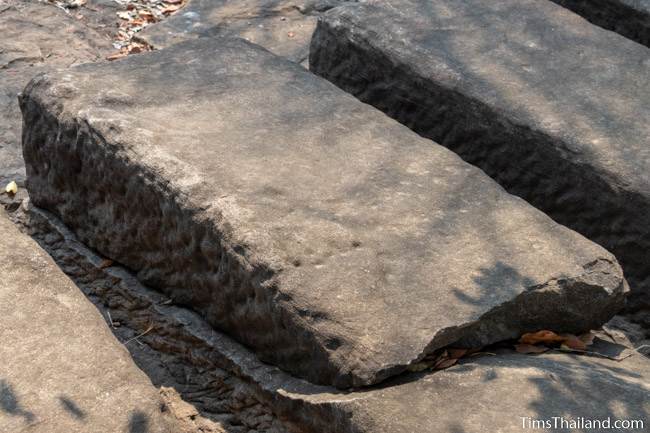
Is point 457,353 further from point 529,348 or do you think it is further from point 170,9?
point 170,9

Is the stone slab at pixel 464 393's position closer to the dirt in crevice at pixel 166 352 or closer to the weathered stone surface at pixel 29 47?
the dirt in crevice at pixel 166 352

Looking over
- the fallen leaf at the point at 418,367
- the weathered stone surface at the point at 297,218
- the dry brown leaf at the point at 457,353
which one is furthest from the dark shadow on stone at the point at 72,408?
the dry brown leaf at the point at 457,353

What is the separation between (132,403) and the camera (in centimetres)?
231

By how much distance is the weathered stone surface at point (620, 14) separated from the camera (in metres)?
4.06

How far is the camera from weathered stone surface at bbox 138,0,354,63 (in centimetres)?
464

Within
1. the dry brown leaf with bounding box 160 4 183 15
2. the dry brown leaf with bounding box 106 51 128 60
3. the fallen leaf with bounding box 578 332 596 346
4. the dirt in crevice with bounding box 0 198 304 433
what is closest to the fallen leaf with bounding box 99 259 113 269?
the dirt in crevice with bounding box 0 198 304 433

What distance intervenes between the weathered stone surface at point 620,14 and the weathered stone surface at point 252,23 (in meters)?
1.17

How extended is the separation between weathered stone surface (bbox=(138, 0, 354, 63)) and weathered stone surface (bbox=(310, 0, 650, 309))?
831 mm

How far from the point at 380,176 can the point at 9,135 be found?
160 cm

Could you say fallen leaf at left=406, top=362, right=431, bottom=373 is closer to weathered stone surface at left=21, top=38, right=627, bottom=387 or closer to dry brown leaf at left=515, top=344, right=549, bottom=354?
weathered stone surface at left=21, top=38, right=627, bottom=387

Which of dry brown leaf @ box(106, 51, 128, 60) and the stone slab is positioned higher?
the stone slab

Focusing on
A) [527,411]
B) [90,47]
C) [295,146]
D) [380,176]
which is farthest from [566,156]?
[90,47]

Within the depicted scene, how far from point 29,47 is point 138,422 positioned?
2.54m

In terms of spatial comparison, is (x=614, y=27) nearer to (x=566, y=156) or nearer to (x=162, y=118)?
(x=566, y=156)
